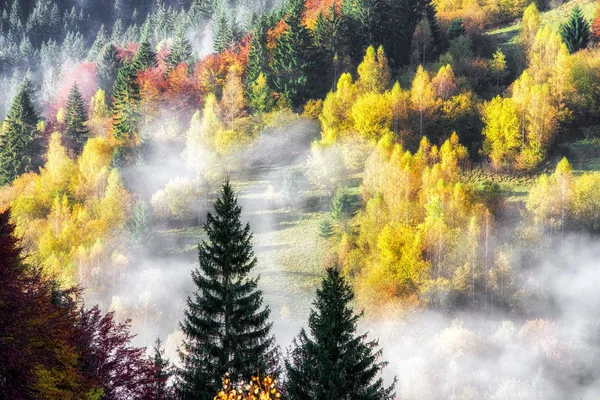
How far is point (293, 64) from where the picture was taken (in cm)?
10275

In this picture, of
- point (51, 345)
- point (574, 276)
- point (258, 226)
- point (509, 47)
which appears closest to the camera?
point (51, 345)

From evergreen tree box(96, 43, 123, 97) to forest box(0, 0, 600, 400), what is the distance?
15394mm

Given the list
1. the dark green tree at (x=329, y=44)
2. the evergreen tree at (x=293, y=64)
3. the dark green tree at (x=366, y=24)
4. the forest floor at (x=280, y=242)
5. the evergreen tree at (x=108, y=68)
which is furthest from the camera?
the evergreen tree at (x=108, y=68)

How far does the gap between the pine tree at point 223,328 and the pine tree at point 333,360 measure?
5.49m

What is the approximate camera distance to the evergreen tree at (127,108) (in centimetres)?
10781

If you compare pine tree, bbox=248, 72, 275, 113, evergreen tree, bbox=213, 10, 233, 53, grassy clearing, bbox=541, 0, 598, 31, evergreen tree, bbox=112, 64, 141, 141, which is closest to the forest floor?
pine tree, bbox=248, 72, 275, 113

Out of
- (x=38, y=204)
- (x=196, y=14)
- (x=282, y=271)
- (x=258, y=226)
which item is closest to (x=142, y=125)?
(x=38, y=204)

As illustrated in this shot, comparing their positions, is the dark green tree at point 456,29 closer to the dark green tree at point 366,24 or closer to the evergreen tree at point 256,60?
the dark green tree at point 366,24

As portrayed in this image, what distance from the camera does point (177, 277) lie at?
7188 cm

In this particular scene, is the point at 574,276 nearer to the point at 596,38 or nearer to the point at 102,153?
the point at 596,38

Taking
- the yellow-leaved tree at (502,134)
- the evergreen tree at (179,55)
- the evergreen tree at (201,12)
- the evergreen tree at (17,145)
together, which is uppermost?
the evergreen tree at (201,12)

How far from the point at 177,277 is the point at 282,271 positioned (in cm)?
1170

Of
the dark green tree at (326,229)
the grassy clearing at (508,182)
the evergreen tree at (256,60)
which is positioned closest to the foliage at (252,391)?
the dark green tree at (326,229)

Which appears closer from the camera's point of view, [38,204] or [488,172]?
[488,172]
